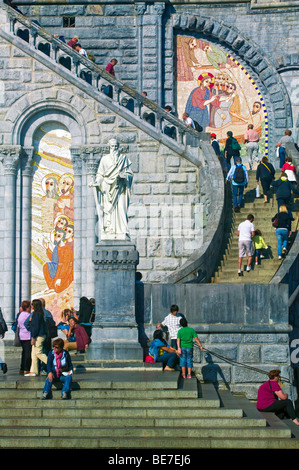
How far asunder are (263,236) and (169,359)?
6975 mm

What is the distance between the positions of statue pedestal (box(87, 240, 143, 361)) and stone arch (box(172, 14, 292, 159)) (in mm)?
13745

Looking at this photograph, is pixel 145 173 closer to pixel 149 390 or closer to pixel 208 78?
pixel 208 78

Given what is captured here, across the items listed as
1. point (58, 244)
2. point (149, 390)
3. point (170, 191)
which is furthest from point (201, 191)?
point (149, 390)

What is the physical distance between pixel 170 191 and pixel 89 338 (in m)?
7.08

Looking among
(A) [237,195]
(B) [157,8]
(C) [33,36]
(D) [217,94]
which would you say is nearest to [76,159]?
(C) [33,36]

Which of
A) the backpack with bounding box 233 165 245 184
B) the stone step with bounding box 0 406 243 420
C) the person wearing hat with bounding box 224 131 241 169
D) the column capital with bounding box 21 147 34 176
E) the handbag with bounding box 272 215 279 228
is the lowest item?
the stone step with bounding box 0 406 243 420

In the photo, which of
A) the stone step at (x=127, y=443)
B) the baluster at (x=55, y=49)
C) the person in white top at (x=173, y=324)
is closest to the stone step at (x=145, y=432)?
the stone step at (x=127, y=443)

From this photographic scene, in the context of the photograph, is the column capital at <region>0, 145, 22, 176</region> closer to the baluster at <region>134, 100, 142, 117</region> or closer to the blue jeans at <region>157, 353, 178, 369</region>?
the baluster at <region>134, 100, 142, 117</region>

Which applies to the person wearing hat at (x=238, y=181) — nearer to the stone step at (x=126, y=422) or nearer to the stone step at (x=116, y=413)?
the stone step at (x=116, y=413)

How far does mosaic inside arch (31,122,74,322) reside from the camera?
29.9 meters

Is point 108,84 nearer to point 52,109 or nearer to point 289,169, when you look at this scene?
point 52,109

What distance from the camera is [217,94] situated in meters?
35.5

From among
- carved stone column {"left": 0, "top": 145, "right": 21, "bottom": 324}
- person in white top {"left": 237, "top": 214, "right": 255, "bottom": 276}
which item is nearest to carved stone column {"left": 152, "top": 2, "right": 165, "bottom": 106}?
carved stone column {"left": 0, "top": 145, "right": 21, "bottom": 324}

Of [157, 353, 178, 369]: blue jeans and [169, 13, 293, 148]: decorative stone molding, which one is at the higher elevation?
[169, 13, 293, 148]: decorative stone molding
